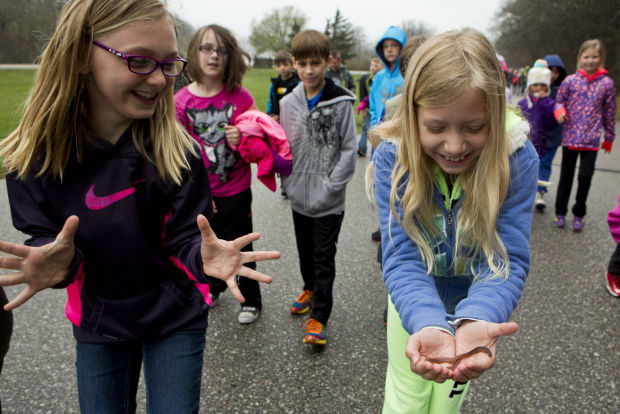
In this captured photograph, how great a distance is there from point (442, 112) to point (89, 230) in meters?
1.18

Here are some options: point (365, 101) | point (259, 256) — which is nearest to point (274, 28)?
point (365, 101)

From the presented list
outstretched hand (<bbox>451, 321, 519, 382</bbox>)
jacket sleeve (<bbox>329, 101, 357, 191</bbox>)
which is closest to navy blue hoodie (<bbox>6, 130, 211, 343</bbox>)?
outstretched hand (<bbox>451, 321, 519, 382</bbox>)

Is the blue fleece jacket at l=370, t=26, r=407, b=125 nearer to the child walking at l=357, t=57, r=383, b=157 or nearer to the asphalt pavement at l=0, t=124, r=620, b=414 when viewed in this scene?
the asphalt pavement at l=0, t=124, r=620, b=414

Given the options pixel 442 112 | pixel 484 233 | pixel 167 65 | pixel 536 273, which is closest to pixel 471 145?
pixel 442 112

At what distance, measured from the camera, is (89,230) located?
4.76 ft

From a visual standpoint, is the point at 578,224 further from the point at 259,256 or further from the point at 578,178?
the point at 259,256

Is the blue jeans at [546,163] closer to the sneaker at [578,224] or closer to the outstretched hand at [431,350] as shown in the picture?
the sneaker at [578,224]

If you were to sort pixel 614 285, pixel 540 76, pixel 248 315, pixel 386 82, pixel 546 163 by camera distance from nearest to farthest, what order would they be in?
pixel 248 315 < pixel 614 285 < pixel 386 82 < pixel 540 76 < pixel 546 163

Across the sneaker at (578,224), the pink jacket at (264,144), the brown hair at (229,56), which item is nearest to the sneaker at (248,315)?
the pink jacket at (264,144)

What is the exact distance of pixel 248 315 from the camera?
311 cm

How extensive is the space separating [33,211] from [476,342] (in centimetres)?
144

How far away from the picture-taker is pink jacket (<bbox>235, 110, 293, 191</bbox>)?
2848mm

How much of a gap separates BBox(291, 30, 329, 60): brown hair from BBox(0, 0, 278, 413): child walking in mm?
1437

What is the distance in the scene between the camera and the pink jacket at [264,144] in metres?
2.85
